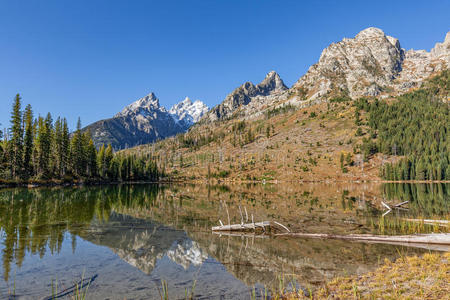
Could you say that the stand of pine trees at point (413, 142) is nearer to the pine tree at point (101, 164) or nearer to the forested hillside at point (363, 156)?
the forested hillside at point (363, 156)

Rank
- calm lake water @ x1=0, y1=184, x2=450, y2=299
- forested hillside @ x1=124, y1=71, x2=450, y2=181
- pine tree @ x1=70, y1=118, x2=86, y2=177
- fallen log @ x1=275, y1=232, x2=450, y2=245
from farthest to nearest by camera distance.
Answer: forested hillside @ x1=124, y1=71, x2=450, y2=181, pine tree @ x1=70, y1=118, x2=86, y2=177, fallen log @ x1=275, y1=232, x2=450, y2=245, calm lake water @ x1=0, y1=184, x2=450, y2=299

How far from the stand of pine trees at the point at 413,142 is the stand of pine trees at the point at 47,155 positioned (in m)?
151

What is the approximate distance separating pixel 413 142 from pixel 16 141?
674ft

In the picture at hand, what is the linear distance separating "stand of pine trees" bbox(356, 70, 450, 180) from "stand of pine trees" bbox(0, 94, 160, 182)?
15082cm

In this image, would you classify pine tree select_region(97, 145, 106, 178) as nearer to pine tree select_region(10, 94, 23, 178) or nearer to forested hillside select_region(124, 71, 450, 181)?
pine tree select_region(10, 94, 23, 178)

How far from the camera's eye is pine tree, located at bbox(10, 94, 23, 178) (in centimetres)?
8369

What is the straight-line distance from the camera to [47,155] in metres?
95.9

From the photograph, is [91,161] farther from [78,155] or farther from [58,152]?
[58,152]

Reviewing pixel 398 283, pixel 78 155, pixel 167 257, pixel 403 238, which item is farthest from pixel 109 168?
pixel 398 283

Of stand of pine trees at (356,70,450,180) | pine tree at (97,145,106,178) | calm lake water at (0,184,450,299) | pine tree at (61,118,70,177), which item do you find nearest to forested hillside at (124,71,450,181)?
stand of pine trees at (356,70,450,180)

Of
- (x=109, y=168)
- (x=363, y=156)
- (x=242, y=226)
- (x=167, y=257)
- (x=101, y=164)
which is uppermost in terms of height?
(x=363, y=156)

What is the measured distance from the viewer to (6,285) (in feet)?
43.7

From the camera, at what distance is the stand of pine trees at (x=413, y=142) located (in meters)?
132

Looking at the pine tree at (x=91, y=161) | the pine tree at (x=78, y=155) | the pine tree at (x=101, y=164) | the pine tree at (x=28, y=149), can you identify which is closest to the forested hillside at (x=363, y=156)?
the pine tree at (x=101, y=164)
